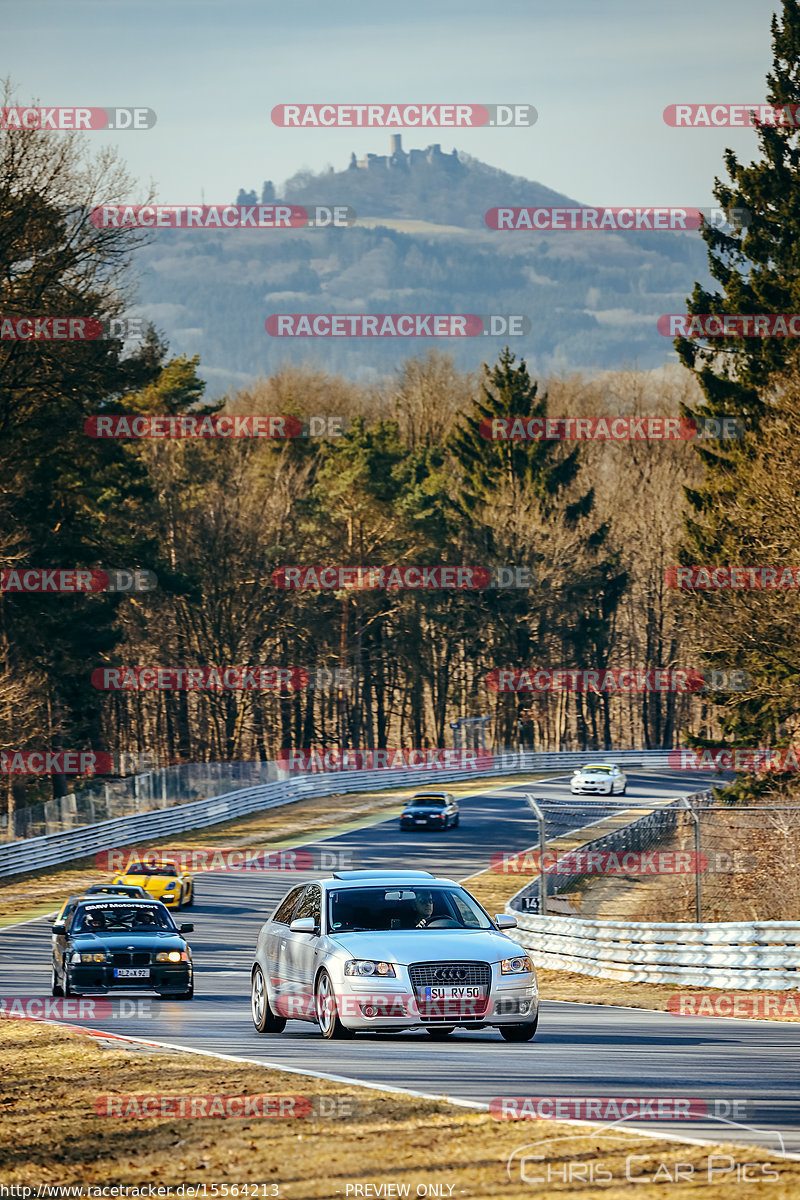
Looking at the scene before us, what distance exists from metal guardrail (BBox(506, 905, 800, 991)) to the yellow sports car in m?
11.6

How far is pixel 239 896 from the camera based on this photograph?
38531 mm

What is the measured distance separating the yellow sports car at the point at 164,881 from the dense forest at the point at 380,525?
7.24 meters

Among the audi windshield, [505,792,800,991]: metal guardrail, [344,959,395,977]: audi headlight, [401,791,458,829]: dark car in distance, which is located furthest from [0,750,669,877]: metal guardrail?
[344,959,395,977]: audi headlight

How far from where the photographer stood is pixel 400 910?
13688 millimetres

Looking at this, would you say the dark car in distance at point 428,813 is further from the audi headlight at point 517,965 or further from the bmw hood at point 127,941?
the audi headlight at point 517,965

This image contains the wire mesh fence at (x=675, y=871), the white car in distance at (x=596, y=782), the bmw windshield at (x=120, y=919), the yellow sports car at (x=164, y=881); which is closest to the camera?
the bmw windshield at (x=120, y=919)

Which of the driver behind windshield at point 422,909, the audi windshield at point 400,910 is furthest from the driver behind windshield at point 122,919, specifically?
the driver behind windshield at point 422,909

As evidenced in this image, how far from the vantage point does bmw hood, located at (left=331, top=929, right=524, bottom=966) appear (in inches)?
498

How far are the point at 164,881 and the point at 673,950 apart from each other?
17.2 m

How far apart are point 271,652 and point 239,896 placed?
3574cm

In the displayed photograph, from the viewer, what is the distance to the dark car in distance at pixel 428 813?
5069 cm

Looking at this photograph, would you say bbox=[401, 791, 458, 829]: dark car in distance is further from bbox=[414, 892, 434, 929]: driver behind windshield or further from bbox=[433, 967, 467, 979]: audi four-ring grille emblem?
bbox=[433, 967, 467, 979]: audi four-ring grille emblem

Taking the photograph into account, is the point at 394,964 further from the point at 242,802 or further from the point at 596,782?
the point at 596,782

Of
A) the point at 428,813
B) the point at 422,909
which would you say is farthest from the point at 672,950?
the point at 428,813
